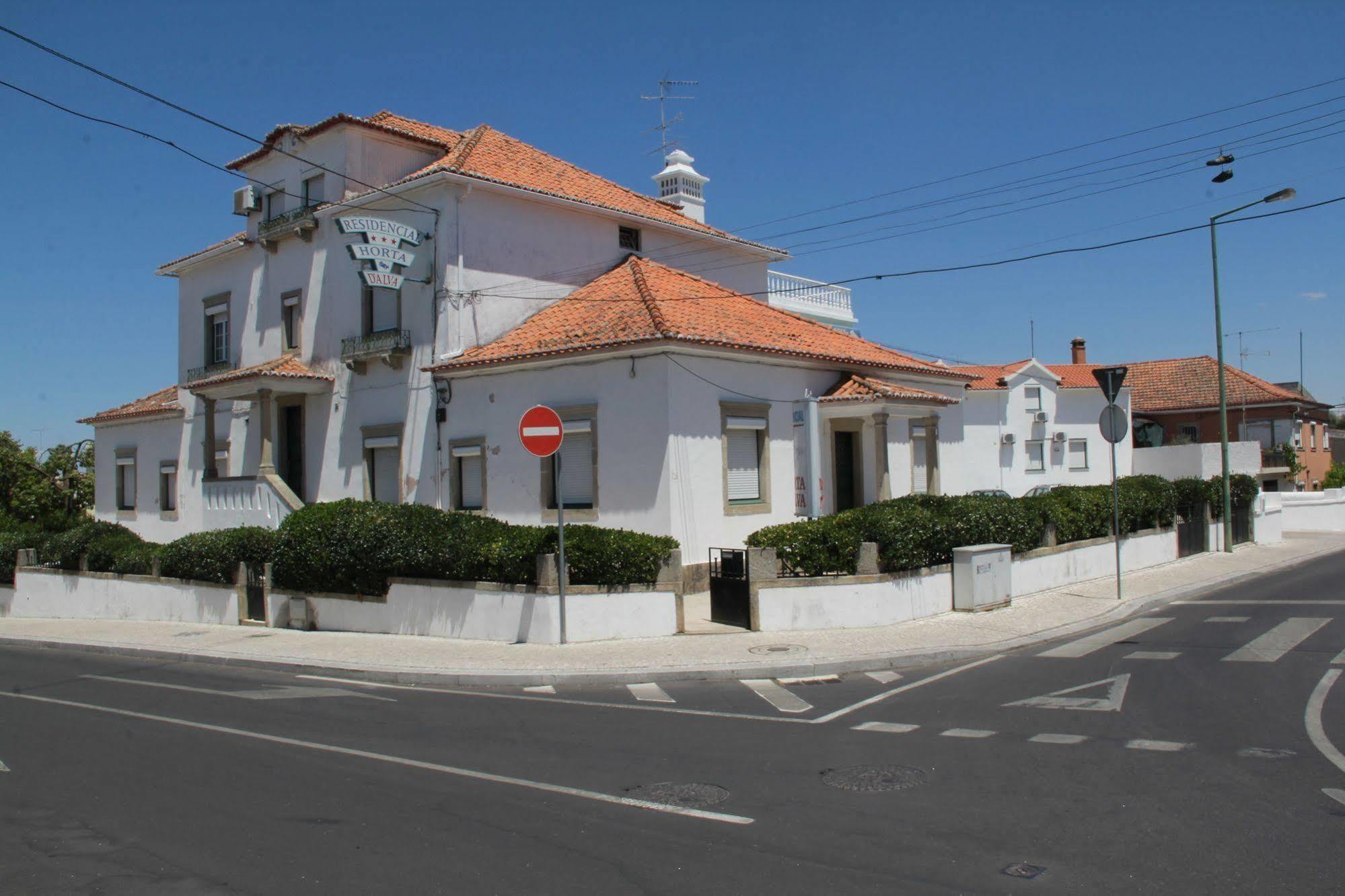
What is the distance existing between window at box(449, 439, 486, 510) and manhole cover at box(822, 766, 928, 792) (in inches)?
535

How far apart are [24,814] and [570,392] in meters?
12.4

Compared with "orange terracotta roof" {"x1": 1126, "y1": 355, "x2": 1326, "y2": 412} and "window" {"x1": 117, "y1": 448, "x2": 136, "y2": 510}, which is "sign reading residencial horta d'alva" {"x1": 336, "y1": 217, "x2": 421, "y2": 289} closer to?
"window" {"x1": 117, "y1": 448, "x2": 136, "y2": 510}

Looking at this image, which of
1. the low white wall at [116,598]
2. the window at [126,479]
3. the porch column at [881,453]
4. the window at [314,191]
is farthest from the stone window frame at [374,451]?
the window at [126,479]

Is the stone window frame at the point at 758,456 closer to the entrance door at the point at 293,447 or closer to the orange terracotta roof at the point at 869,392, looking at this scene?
the orange terracotta roof at the point at 869,392

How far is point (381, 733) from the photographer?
28.7ft

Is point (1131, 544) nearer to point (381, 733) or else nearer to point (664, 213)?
point (664, 213)

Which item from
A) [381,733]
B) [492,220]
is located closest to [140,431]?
[492,220]

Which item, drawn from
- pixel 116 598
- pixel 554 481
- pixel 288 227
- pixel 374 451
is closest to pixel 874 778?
pixel 554 481

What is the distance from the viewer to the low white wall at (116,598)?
60.3ft

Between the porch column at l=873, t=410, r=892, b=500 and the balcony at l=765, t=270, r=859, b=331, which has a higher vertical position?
the balcony at l=765, t=270, r=859, b=331

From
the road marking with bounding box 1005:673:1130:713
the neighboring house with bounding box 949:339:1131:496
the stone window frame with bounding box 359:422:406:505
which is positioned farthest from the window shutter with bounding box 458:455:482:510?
the neighboring house with bounding box 949:339:1131:496

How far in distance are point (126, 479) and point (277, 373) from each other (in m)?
12.2

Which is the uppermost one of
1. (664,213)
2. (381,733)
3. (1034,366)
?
(664,213)

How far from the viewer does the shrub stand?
58.8 feet
